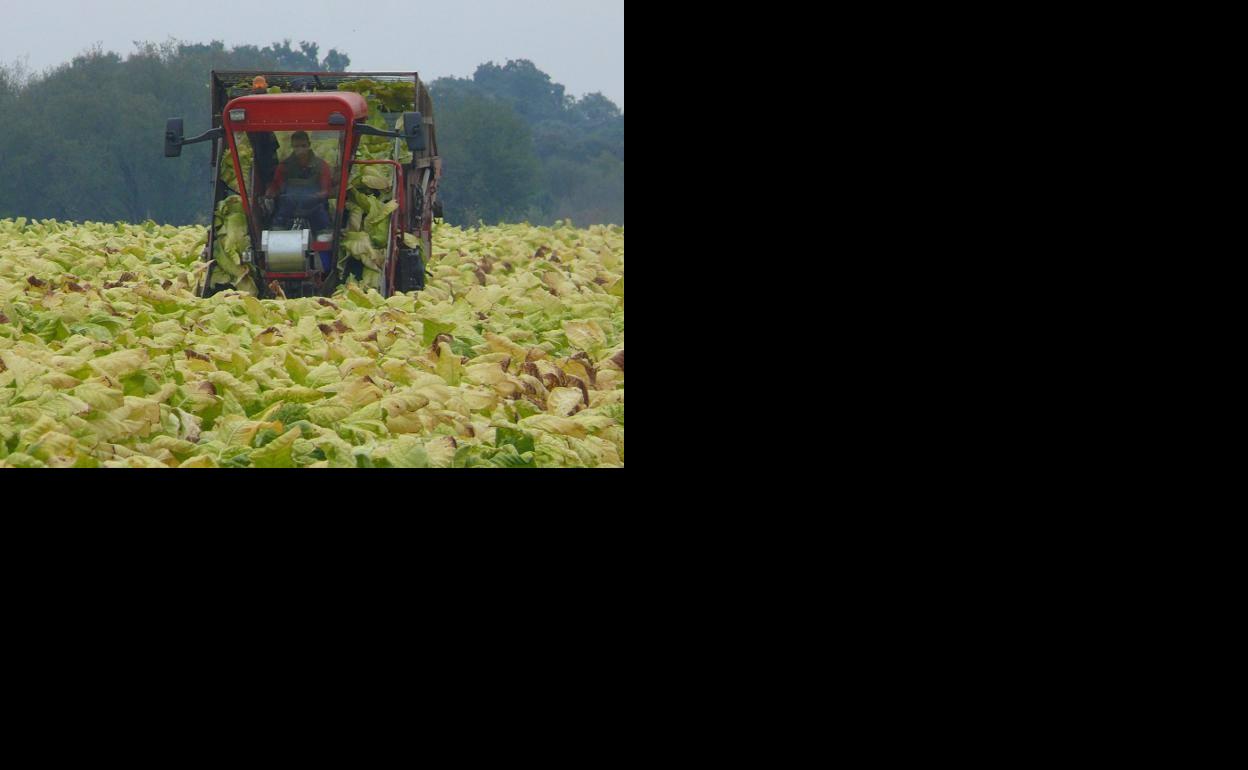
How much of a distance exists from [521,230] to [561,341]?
236 inches

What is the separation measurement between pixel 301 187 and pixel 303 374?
10.9 feet

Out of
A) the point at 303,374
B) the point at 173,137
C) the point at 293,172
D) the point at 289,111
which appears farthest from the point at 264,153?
the point at 303,374

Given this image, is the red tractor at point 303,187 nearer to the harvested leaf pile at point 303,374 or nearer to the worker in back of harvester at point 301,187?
the worker in back of harvester at point 301,187

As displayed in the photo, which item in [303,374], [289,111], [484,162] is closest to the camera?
[303,374]

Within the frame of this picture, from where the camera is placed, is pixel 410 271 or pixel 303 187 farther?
pixel 410 271

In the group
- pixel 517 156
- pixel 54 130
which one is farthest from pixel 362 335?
pixel 54 130

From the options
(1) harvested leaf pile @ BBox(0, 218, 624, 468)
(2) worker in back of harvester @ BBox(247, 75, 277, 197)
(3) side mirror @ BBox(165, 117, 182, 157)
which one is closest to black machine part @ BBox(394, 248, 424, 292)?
(1) harvested leaf pile @ BBox(0, 218, 624, 468)

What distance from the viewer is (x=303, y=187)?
732 cm

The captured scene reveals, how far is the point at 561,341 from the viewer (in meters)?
5.43

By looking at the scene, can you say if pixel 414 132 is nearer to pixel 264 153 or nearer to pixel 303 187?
pixel 303 187

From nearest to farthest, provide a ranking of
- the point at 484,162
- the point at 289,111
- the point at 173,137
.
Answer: the point at 173,137 → the point at 289,111 → the point at 484,162

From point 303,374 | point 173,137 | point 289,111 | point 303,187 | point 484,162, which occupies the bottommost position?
point 303,374

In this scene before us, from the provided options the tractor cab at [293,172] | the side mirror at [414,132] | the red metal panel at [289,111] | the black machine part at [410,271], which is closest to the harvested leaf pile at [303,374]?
the black machine part at [410,271]

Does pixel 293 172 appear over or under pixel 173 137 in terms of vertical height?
under
